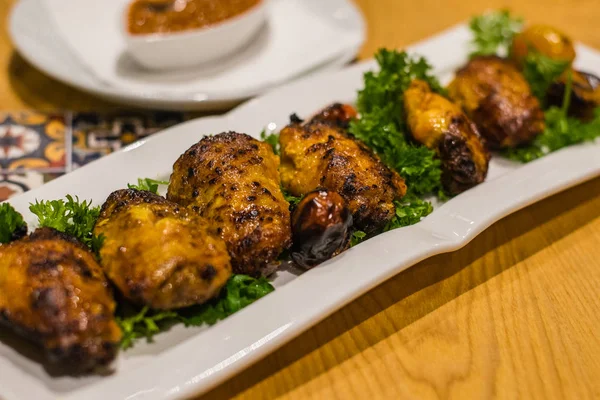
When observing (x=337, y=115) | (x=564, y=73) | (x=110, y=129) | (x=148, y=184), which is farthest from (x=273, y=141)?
(x=564, y=73)

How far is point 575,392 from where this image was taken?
2393 mm

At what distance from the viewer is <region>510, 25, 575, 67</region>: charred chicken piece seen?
3965mm

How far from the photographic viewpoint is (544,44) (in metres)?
3.99

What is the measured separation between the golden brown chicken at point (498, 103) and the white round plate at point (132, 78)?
3.49 ft

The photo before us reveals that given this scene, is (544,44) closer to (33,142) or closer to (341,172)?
(341,172)

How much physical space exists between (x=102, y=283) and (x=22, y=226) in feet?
1.82

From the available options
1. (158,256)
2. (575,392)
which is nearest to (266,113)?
(158,256)

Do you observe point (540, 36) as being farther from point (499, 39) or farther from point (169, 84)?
point (169, 84)

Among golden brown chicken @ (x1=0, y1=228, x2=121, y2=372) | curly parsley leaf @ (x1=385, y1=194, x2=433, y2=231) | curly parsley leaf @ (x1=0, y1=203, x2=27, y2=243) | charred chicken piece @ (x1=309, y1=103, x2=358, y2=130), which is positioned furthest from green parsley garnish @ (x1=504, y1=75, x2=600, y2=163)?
curly parsley leaf @ (x1=0, y1=203, x2=27, y2=243)

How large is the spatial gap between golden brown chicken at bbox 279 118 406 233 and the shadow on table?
1.08 ft

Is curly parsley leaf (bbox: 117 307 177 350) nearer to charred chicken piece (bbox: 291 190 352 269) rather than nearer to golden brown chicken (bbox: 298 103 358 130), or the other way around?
charred chicken piece (bbox: 291 190 352 269)

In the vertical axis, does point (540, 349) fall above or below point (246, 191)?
below

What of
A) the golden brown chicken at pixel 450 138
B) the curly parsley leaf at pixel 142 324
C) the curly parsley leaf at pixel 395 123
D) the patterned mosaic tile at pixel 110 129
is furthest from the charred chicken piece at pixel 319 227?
the patterned mosaic tile at pixel 110 129

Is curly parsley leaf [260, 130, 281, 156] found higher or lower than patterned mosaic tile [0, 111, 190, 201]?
higher
